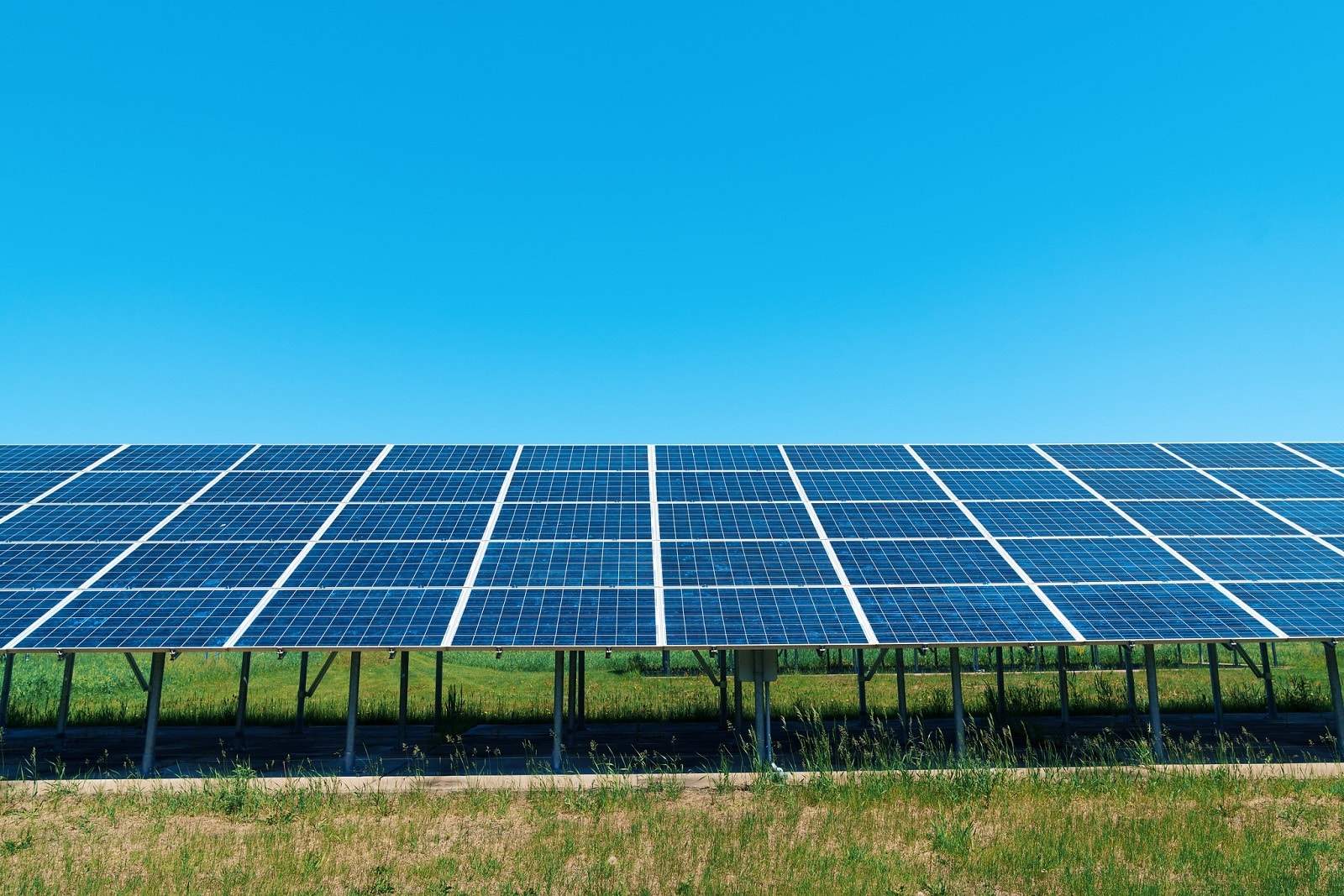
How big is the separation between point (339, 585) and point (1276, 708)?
107 ft

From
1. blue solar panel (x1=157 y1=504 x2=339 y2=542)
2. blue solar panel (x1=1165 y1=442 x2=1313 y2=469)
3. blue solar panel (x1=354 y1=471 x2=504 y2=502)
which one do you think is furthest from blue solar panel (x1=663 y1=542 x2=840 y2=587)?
blue solar panel (x1=1165 y1=442 x2=1313 y2=469)

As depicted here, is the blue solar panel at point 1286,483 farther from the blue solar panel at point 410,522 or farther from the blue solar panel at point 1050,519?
the blue solar panel at point 410,522

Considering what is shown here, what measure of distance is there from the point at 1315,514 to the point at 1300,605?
8.75 metres

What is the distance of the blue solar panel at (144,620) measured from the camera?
18031 mm

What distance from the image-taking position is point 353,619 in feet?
63.5

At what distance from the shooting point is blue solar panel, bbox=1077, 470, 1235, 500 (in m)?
28.2

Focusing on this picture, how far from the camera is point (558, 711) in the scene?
1888 centimetres

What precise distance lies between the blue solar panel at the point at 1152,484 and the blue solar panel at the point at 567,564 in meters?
16.9

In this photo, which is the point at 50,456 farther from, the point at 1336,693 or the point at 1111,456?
the point at 1336,693

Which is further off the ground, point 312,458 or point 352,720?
point 312,458

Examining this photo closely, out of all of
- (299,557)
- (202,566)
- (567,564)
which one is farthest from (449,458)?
(567,564)

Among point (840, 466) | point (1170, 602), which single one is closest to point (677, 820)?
point (1170, 602)

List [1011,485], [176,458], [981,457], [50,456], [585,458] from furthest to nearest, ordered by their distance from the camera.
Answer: [981,457] < [50,456] < [585,458] < [176,458] < [1011,485]

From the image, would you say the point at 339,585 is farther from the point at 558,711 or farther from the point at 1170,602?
the point at 1170,602
